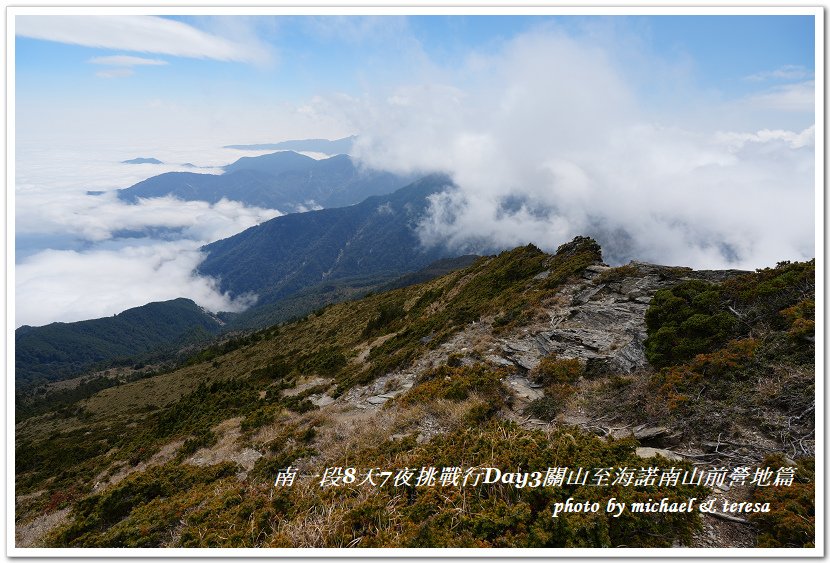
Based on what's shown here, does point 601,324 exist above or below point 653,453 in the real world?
above

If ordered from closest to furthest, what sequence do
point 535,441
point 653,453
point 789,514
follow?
point 789,514, point 653,453, point 535,441

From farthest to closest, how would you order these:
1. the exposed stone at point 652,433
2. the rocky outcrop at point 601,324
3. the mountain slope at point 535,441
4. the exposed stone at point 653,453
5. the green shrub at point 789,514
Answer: the rocky outcrop at point 601,324
the exposed stone at point 652,433
the exposed stone at point 653,453
the mountain slope at point 535,441
the green shrub at point 789,514

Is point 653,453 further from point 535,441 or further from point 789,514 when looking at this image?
point 535,441

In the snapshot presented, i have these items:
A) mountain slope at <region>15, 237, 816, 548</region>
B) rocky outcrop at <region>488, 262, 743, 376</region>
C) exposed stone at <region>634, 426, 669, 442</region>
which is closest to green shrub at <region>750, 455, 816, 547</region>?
mountain slope at <region>15, 237, 816, 548</region>

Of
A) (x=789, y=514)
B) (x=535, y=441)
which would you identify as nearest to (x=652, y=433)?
(x=789, y=514)

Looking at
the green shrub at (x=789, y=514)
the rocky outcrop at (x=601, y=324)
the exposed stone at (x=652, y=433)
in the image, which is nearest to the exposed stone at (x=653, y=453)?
the exposed stone at (x=652, y=433)

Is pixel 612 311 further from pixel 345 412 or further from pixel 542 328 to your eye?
pixel 345 412

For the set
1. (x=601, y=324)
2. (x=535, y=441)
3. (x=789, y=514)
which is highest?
(x=601, y=324)

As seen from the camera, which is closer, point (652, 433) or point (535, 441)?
point (535, 441)

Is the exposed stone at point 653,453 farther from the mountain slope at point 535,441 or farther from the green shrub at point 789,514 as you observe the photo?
the green shrub at point 789,514

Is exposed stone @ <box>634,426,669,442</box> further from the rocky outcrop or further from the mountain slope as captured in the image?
the rocky outcrop

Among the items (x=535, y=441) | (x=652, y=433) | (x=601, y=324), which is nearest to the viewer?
(x=535, y=441)
